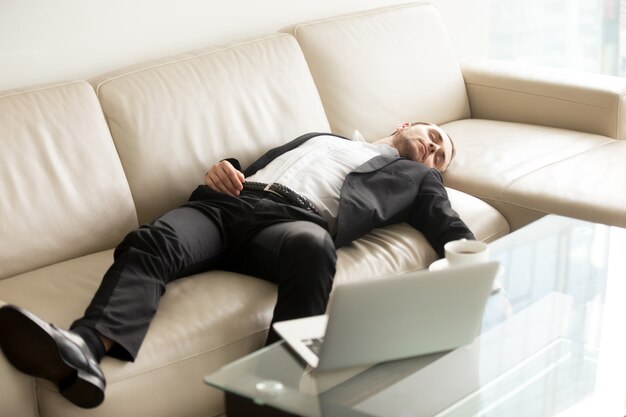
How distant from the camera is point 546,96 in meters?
3.29

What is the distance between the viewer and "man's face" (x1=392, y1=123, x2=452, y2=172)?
2.79m

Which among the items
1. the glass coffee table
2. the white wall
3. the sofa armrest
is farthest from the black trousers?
the sofa armrest

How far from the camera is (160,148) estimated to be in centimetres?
255

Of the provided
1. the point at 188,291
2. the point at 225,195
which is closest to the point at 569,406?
the point at 188,291

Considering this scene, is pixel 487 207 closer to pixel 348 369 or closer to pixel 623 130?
pixel 623 130

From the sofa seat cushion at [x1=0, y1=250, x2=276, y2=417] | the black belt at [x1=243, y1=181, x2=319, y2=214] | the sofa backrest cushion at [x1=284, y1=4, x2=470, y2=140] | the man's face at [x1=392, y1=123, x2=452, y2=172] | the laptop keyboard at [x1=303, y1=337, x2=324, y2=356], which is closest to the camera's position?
the laptop keyboard at [x1=303, y1=337, x2=324, y2=356]

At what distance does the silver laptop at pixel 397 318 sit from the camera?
1.60 metres

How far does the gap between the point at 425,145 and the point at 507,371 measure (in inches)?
45.2

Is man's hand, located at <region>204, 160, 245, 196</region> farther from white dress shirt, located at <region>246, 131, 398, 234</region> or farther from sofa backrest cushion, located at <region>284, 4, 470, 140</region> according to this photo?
sofa backrest cushion, located at <region>284, 4, 470, 140</region>

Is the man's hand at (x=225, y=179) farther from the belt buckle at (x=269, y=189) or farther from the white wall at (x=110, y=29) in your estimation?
the white wall at (x=110, y=29)

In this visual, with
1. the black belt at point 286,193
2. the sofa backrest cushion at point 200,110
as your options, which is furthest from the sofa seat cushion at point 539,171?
the black belt at point 286,193

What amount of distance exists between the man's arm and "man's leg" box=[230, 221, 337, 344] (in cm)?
34

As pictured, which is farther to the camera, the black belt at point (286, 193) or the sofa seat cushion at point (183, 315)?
the black belt at point (286, 193)

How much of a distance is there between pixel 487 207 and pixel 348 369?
3.76 feet
